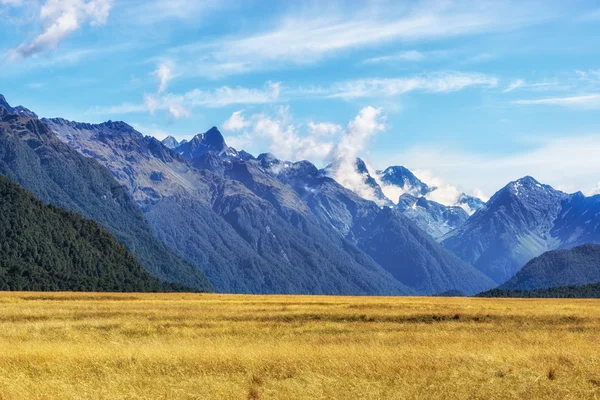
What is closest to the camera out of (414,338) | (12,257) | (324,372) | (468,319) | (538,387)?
(538,387)

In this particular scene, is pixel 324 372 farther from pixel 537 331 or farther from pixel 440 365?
pixel 537 331

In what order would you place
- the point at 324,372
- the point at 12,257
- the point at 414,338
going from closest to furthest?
the point at 324,372 → the point at 414,338 → the point at 12,257

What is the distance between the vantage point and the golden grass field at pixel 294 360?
84.6 feet

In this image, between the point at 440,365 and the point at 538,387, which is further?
the point at 440,365

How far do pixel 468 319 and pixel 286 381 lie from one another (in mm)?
34379

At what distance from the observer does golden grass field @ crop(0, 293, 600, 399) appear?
1015 inches

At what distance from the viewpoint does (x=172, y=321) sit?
177 feet

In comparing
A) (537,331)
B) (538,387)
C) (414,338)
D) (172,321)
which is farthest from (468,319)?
(538,387)

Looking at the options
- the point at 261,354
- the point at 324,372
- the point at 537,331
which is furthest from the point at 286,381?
the point at 537,331

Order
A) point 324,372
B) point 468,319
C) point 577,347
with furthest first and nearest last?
point 468,319
point 577,347
point 324,372

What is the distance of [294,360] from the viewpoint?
3216cm

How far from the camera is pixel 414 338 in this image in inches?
1670

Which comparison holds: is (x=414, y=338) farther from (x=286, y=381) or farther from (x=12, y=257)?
(x=12, y=257)

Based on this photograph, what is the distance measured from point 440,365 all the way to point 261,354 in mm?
8545
